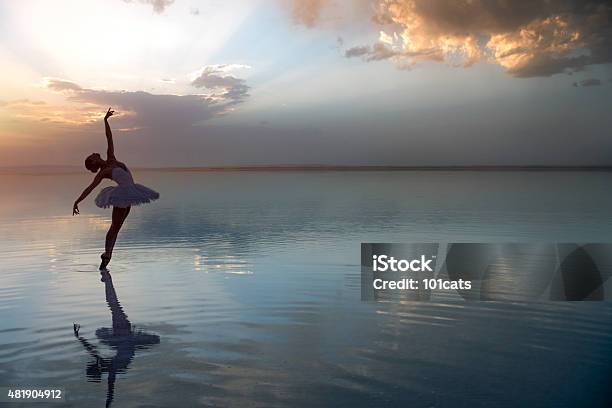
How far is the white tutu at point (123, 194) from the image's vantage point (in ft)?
61.9

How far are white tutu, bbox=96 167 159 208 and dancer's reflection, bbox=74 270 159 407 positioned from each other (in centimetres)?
633

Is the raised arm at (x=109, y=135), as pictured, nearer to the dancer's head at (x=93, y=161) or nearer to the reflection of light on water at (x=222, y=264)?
the dancer's head at (x=93, y=161)

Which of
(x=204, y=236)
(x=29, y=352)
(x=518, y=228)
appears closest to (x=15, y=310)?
(x=29, y=352)

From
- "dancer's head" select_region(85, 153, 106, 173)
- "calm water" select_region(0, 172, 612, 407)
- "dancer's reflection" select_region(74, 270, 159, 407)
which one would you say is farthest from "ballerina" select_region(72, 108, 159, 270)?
"dancer's reflection" select_region(74, 270, 159, 407)

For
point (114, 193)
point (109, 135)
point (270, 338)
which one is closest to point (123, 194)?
point (114, 193)

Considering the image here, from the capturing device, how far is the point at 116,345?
1009 centimetres

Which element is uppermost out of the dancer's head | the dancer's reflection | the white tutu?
the dancer's head

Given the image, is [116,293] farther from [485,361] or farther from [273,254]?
[485,361]

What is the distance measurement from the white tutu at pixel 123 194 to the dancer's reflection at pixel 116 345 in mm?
6334

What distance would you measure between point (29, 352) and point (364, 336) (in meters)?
5.19

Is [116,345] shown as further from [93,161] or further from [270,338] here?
[93,161]

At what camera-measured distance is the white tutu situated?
18.9 m

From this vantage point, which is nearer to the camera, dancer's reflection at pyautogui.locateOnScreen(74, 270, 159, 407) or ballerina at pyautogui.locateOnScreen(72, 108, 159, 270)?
dancer's reflection at pyautogui.locateOnScreen(74, 270, 159, 407)

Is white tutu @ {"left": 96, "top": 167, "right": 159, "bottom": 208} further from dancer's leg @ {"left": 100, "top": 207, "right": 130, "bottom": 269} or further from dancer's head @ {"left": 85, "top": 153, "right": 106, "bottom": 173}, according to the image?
dancer's head @ {"left": 85, "top": 153, "right": 106, "bottom": 173}
